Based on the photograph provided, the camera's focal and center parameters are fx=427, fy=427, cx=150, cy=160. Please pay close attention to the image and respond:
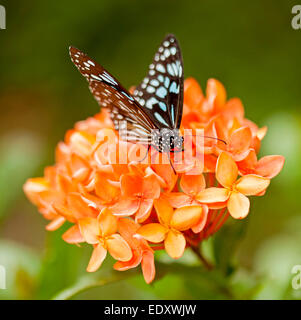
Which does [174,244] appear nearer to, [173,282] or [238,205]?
[238,205]

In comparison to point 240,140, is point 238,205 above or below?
below

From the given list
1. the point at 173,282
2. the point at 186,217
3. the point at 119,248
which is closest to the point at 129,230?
the point at 119,248

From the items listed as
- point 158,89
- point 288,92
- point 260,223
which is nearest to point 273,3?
point 288,92

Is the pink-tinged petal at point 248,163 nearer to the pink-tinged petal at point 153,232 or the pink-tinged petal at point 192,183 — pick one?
the pink-tinged petal at point 192,183

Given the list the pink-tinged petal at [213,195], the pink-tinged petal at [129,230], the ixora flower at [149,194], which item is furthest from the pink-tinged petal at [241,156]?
the pink-tinged petal at [129,230]

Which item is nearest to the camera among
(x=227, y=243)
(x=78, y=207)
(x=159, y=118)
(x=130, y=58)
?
(x=78, y=207)

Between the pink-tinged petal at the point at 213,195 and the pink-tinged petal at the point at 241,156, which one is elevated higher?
the pink-tinged petal at the point at 241,156
